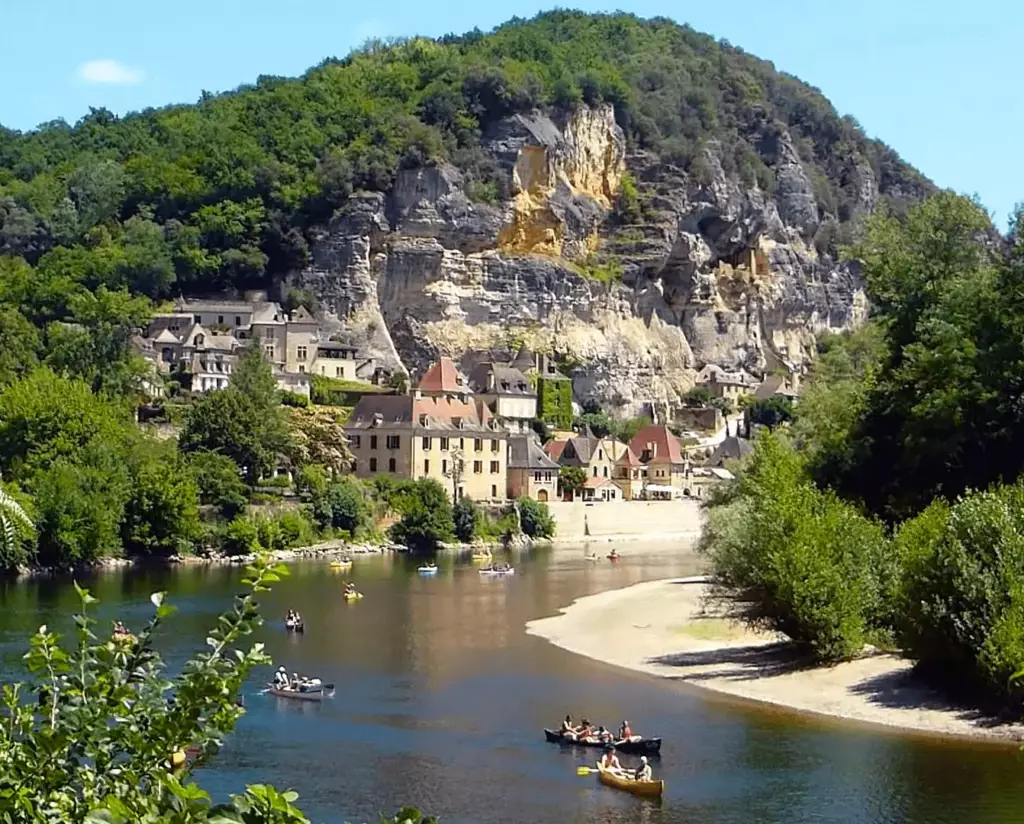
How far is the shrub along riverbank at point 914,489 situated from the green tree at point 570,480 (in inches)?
1505

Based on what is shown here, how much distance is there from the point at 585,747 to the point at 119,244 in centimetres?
10508

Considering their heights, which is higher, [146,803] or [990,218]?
[990,218]

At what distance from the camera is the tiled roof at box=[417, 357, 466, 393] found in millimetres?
109125

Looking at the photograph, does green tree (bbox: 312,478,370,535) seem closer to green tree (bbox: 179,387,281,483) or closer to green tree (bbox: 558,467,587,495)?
green tree (bbox: 179,387,281,483)

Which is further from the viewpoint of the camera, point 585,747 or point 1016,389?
point 1016,389

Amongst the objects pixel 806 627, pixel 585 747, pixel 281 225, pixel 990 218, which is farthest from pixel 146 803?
pixel 281 225

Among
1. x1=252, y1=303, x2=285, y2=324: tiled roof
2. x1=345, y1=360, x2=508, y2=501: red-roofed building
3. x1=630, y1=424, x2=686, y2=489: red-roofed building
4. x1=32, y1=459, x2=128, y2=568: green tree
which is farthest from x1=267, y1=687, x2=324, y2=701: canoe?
x1=252, y1=303, x2=285, y2=324: tiled roof

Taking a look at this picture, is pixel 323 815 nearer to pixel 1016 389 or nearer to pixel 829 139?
pixel 1016 389

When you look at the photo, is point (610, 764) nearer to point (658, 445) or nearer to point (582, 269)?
point (658, 445)

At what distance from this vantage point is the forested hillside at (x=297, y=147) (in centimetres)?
12912

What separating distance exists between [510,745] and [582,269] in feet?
352

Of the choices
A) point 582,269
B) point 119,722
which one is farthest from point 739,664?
point 582,269

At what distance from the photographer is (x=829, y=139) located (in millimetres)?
197875

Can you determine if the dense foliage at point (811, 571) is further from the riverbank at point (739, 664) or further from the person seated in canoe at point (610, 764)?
the person seated in canoe at point (610, 764)
